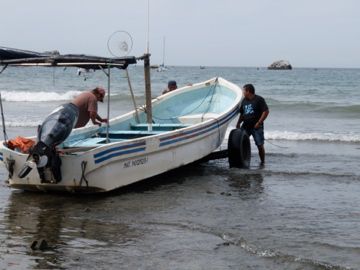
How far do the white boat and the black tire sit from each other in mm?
346

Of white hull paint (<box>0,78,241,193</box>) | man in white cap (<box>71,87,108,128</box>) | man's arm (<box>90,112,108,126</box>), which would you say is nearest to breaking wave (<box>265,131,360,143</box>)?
white hull paint (<box>0,78,241,193</box>)

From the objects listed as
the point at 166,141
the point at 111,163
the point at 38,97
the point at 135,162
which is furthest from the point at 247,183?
the point at 38,97

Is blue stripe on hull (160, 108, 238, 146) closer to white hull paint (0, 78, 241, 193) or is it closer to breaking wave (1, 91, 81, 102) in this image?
white hull paint (0, 78, 241, 193)

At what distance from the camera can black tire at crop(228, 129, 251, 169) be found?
1144 centimetres

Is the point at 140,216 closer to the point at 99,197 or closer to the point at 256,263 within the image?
the point at 99,197

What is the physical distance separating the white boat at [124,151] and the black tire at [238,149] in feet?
1.14

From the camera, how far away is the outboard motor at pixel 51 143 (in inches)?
316

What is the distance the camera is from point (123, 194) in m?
9.04

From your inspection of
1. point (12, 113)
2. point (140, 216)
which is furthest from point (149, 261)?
point (12, 113)

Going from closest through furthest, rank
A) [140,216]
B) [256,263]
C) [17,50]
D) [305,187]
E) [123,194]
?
[256,263]
[140,216]
[17,50]
[123,194]
[305,187]

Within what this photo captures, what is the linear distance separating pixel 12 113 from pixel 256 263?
20861mm

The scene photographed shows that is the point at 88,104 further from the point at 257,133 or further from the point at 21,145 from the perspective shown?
the point at 257,133

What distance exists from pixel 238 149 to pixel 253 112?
81 centimetres

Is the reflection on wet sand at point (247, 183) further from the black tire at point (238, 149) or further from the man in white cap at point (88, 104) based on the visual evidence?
the man in white cap at point (88, 104)
